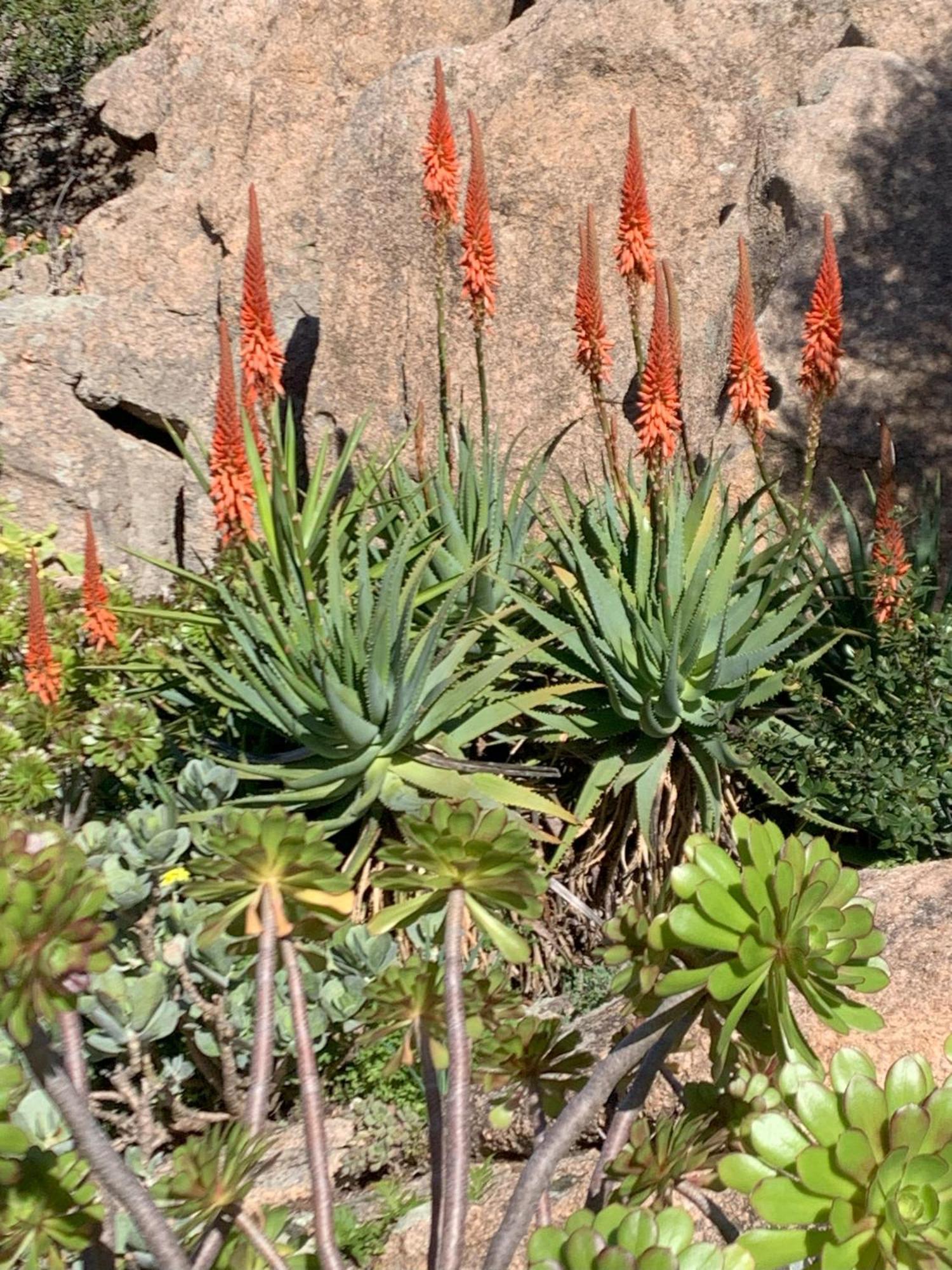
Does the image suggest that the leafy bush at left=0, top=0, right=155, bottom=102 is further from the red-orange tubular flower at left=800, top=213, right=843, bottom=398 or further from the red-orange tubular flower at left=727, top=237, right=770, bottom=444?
the red-orange tubular flower at left=800, top=213, right=843, bottom=398

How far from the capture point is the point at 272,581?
4402 mm

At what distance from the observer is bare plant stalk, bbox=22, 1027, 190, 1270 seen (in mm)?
1126

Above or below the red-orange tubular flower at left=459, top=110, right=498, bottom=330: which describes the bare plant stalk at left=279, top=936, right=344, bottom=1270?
below

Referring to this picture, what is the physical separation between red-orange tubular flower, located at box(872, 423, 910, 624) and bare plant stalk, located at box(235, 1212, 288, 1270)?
3056 mm

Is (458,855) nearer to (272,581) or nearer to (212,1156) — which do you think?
(212,1156)

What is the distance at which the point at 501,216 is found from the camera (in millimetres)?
6160

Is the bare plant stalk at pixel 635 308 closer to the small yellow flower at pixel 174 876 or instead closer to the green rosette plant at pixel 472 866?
the small yellow flower at pixel 174 876

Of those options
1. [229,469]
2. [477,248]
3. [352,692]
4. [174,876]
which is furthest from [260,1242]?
[477,248]

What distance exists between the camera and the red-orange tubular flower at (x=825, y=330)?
12.4 ft

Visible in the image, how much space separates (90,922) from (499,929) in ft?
1.33

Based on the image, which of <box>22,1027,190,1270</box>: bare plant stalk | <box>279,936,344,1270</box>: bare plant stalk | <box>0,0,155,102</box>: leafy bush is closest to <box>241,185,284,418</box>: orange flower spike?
<box>279,936,344,1270</box>: bare plant stalk

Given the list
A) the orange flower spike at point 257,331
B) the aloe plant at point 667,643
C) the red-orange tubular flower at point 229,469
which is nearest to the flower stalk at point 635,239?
the aloe plant at point 667,643

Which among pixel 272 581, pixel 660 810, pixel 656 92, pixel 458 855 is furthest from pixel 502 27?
pixel 458 855

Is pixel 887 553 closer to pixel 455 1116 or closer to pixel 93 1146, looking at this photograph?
pixel 455 1116
